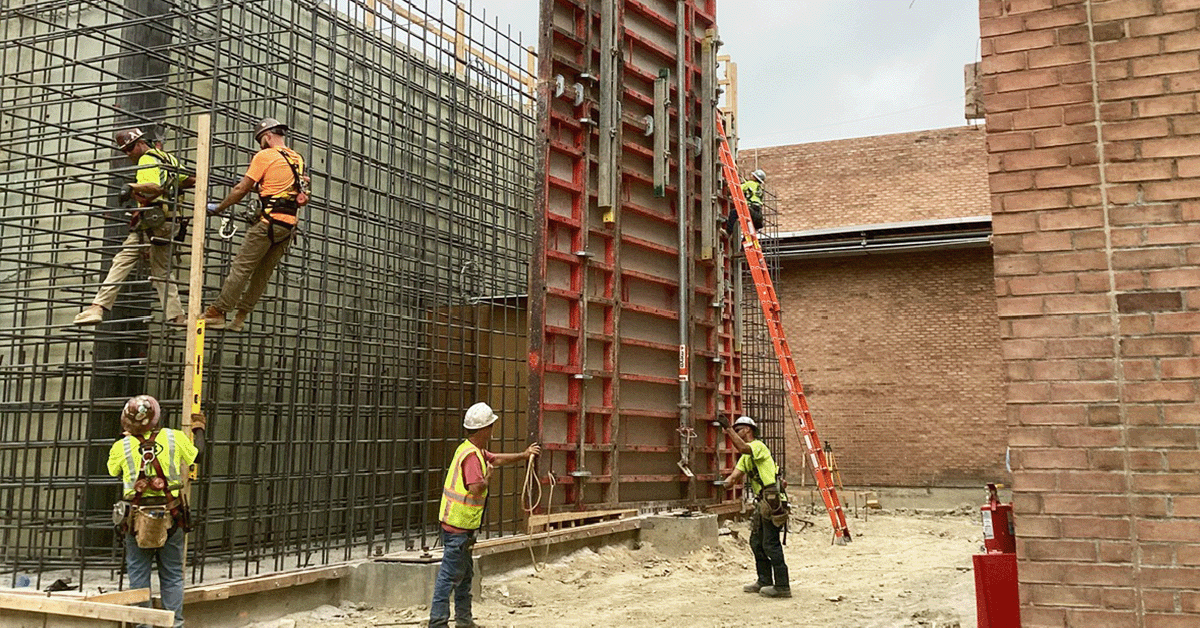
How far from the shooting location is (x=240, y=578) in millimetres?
7348

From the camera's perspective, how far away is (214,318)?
7.05 meters

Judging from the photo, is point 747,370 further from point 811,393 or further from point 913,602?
point 913,602

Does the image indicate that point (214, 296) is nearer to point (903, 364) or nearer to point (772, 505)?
A: point (772, 505)

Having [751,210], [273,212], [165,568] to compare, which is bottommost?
[165,568]

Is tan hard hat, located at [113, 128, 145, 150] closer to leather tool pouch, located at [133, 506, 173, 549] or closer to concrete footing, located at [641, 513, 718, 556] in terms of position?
leather tool pouch, located at [133, 506, 173, 549]

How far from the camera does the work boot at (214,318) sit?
23.1 ft

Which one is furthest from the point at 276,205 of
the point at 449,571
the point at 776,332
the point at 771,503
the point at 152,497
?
the point at 776,332

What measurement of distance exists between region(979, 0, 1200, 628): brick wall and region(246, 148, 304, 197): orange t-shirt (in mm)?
5148

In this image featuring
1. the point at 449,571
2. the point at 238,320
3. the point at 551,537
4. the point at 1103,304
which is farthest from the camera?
the point at 551,537

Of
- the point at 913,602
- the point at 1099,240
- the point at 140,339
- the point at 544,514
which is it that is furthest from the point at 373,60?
the point at 1099,240

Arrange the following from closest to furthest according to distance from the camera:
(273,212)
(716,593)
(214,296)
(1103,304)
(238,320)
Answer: (1103,304), (273,212), (238,320), (214,296), (716,593)

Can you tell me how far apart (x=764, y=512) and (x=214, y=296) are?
5305 millimetres

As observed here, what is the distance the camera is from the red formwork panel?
10.1 meters

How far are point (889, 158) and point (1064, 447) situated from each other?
20.2m
